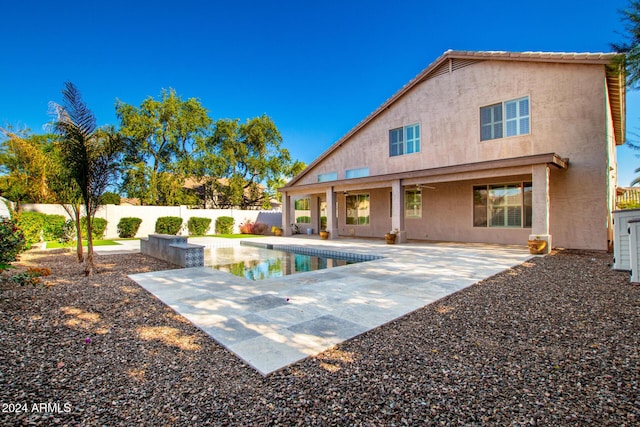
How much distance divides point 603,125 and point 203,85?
25500 mm

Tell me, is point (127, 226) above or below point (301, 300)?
above

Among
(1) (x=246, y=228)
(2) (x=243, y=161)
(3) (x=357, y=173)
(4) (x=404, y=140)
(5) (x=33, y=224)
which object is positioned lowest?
(1) (x=246, y=228)

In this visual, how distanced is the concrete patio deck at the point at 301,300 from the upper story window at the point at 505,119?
6.23 metres

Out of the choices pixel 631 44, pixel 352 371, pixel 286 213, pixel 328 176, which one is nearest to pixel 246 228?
pixel 286 213

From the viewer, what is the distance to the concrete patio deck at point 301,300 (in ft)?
11.1

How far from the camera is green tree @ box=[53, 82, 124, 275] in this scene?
21.6ft

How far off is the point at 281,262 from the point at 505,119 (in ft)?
34.9

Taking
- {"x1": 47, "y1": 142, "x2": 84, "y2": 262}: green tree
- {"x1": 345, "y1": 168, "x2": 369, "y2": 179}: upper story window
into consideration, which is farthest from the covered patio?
{"x1": 47, "y1": 142, "x2": 84, "y2": 262}: green tree

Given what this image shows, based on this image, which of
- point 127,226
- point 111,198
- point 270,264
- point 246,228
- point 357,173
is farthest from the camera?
point 111,198

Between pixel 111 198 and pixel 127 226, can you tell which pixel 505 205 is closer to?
pixel 127 226

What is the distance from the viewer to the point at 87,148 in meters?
6.93

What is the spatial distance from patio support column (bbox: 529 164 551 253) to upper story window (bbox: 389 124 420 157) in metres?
5.77

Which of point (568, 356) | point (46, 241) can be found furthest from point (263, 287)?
point (46, 241)

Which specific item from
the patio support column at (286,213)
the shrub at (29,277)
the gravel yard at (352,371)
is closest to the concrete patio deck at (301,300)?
the gravel yard at (352,371)
